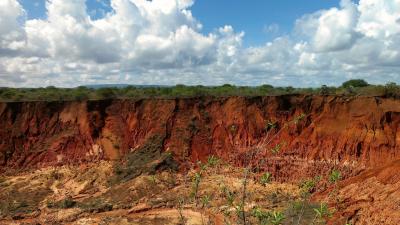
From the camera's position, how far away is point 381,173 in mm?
22016

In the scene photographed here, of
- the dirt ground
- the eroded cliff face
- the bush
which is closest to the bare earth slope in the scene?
the eroded cliff face

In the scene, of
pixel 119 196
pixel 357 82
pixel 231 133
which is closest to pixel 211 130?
pixel 231 133

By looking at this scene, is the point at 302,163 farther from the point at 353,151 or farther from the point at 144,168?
the point at 144,168

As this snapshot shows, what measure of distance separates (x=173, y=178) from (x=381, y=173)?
42.3 ft

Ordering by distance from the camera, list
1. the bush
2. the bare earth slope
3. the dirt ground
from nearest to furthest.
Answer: the dirt ground < the bare earth slope < the bush

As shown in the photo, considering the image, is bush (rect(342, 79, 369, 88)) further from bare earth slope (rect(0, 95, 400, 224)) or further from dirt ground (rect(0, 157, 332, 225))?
dirt ground (rect(0, 157, 332, 225))

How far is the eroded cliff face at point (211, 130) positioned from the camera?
1018 inches

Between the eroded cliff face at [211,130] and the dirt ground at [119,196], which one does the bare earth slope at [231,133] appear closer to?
the eroded cliff face at [211,130]

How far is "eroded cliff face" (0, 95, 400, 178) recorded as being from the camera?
25.9 metres

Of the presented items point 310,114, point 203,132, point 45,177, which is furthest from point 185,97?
point 45,177

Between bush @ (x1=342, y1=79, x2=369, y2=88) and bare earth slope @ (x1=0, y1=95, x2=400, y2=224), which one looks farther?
bush @ (x1=342, y1=79, x2=369, y2=88)

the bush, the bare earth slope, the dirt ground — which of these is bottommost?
the dirt ground

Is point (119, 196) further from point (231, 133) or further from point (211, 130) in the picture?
point (231, 133)

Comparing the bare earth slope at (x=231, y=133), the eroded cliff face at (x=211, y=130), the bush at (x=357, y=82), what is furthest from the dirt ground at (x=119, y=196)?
the bush at (x=357, y=82)
